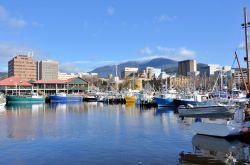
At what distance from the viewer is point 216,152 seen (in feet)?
75.6

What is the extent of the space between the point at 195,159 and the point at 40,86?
140 meters

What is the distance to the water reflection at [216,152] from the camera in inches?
814

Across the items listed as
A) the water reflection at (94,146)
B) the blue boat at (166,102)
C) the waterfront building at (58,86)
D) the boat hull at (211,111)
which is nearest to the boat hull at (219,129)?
the water reflection at (94,146)

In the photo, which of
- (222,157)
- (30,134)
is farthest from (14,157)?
(222,157)

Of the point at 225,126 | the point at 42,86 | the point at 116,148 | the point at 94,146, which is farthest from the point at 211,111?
the point at 42,86

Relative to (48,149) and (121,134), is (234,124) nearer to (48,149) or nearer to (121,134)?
(121,134)

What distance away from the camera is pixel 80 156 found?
22453 millimetres

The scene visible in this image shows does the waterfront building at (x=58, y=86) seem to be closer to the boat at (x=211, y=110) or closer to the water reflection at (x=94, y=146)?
the boat at (x=211, y=110)

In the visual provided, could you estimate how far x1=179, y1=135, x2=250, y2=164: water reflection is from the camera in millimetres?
20688

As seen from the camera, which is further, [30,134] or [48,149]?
[30,134]

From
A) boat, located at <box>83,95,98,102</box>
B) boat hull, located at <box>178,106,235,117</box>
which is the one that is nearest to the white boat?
boat hull, located at <box>178,106,235,117</box>

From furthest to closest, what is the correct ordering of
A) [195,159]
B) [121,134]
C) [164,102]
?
1. [164,102]
2. [121,134]
3. [195,159]

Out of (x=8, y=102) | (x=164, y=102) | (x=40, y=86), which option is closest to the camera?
(x=164, y=102)

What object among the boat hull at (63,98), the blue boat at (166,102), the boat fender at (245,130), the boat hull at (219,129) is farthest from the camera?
the boat hull at (63,98)
